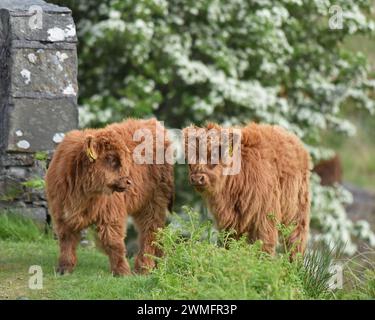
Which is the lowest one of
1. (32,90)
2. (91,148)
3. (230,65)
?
(91,148)

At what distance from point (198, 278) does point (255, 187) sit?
1.48 metres

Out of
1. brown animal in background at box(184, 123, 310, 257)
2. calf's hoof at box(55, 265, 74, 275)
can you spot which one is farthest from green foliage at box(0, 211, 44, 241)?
brown animal in background at box(184, 123, 310, 257)

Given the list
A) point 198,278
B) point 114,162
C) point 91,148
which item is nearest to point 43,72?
point 91,148

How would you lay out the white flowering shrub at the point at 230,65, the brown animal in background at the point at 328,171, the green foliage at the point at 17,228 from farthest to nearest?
the brown animal in background at the point at 328,171 → the white flowering shrub at the point at 230,65 → the green foliage at the point at 17,228

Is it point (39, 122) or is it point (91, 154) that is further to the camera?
point (39, 122)

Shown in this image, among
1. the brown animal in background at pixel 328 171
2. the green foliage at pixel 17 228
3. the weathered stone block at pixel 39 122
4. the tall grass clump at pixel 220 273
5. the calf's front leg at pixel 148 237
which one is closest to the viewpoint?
the tall grass clump at pixel 220 273

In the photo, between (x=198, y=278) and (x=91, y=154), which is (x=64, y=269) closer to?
(x=91, y=154)

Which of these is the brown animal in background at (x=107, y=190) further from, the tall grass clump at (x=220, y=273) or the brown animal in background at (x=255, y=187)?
the tall grass clump at (x=220, y=273)

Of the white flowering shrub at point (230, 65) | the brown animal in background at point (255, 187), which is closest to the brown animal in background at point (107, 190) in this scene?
the brown animal in background at point (255, 187)

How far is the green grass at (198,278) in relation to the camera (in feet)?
25.5

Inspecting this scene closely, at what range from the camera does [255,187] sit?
30.8 ft

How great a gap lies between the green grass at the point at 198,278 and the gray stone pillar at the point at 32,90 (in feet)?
4.60

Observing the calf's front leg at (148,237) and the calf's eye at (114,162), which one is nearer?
the calf's eye at (114,162)
